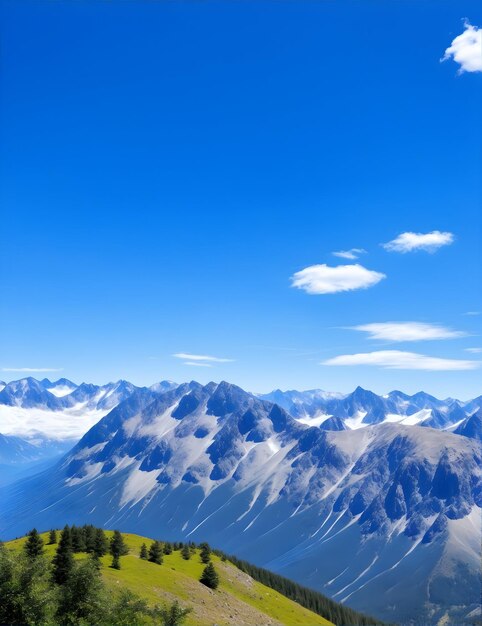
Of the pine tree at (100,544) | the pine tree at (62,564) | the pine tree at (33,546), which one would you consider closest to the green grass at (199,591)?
the pine tree at (100,544)

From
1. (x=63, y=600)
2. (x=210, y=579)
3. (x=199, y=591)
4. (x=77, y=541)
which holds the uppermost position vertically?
(x=63, y=600)

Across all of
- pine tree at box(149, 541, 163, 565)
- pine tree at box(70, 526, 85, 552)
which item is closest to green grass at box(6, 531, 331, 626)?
pine tree at box(149, 541, 163, 565)

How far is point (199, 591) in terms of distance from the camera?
429 ft

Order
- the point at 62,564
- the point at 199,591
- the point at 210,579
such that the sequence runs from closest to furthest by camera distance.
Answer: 1. the point at 62,564
2. the point at 199,591
3. the point at 210,579

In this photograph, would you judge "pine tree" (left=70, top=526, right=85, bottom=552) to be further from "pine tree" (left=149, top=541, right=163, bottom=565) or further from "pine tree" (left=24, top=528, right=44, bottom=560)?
"pine tree" (left=24, top=528, right=44, bottom=560)

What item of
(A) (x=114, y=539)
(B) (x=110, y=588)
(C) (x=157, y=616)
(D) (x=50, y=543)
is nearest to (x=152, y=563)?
(A) (x=114, y=539)

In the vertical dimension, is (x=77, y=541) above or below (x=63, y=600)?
below

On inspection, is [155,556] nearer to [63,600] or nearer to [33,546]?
[33,546]

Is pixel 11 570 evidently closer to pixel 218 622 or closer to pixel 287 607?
pixel 218 622

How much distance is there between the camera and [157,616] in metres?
92.1

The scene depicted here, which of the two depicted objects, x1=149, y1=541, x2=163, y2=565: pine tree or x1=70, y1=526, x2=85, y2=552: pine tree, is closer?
x1=70, y1=526, x2=85, y2=552: pine tree

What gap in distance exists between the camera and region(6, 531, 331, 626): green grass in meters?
115

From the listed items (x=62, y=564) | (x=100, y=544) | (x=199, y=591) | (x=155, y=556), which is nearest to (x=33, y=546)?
(x=62, y=564)

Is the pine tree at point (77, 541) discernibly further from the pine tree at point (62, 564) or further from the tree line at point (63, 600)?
the tree line at point (63, 600)
